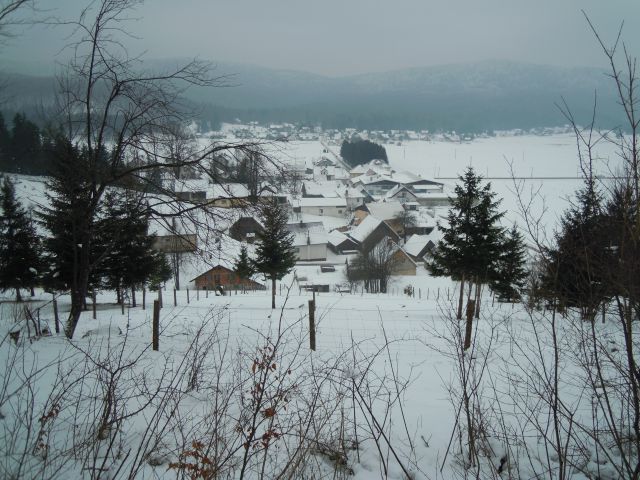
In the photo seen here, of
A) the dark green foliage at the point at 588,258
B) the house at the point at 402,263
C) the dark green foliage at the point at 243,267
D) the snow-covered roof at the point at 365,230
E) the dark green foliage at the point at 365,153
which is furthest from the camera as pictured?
the dark green foliage at the point at 365,153

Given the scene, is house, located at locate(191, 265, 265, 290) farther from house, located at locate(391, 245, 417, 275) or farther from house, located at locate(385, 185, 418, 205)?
house, located at locate(385, 185, 418, 205)

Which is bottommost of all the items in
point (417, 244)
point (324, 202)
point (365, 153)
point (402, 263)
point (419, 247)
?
point (402, 263)

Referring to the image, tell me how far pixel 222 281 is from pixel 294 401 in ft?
76.7

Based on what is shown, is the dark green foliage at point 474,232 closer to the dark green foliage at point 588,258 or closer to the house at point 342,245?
the dark green foliage at point 588,258

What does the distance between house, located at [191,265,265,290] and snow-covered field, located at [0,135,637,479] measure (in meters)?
13.1

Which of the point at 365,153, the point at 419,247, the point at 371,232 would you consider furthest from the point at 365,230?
the point at 365,153

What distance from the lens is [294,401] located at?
4.31m

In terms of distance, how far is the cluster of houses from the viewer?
541cm

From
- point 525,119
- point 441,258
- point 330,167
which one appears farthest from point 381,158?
point 525,119

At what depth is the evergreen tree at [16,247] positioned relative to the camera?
16.6 meters

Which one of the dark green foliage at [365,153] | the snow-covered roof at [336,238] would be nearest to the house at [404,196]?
the snow-covered roof at [336,238]

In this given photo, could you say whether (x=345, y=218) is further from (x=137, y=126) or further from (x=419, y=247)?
(x=137, y=126)

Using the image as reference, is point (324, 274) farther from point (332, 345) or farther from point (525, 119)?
point (525, 119)

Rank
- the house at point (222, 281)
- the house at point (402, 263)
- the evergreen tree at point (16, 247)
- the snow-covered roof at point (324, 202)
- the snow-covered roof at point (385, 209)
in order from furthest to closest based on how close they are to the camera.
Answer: the snow-covered roof at point (324, 202) < the snow-covered roof at point (385, 209) < the house at point (402, 263) < the house at point (222, 281) < the evergreen tree at point (16, 247)
